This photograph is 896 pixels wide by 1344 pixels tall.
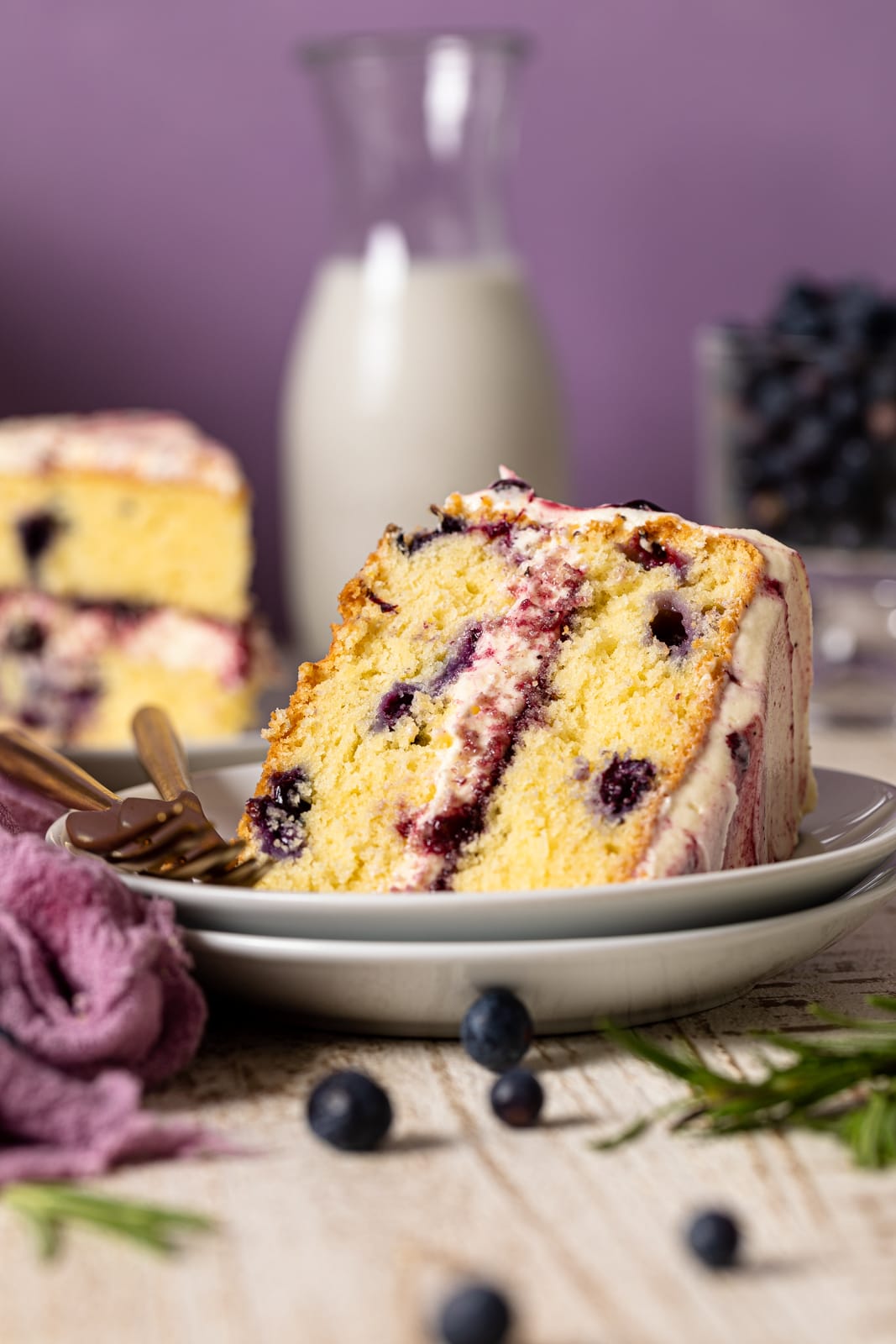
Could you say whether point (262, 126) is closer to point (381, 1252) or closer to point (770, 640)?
point (770, 640)

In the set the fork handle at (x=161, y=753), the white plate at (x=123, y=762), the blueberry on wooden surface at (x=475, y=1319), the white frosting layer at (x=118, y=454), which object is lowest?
the white plate at (x=123, y=762)

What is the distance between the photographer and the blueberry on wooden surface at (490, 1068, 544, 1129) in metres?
1.17

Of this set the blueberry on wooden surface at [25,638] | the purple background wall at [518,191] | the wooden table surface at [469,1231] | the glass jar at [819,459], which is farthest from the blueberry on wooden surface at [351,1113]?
the purple background wall at [518,191]

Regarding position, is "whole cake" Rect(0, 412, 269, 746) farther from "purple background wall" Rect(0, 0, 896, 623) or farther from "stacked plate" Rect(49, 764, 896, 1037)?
"stacked plate" Rect(49, 764, 896, 1037)

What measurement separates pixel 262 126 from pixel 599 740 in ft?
8.57

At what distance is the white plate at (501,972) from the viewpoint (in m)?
1.22

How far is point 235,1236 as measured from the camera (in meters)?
1.03

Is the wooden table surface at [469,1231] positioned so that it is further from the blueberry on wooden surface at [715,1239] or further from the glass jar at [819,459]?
the glass jar at [819,459]

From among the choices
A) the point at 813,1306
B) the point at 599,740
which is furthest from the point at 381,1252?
the point at 599,740

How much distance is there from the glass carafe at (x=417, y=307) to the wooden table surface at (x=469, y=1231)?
205cm

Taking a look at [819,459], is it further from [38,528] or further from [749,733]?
[749,733]

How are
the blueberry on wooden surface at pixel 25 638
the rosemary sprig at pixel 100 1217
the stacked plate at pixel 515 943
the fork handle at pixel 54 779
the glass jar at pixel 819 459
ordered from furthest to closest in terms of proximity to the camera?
the blueberry on wooden surface at pixel 25 638 → the glass jar at pixel 819 459 → the fork handle at pixel 54 779 → the stacked plate at pixel 515 943 → the rosemary sprig at pixel 100 1217

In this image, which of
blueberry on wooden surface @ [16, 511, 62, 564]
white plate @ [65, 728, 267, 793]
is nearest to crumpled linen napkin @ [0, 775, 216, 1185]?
white plate @ [65, 728, 267, 793]

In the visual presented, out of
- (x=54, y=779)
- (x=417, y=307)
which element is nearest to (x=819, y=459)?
(x=417, y=307)
